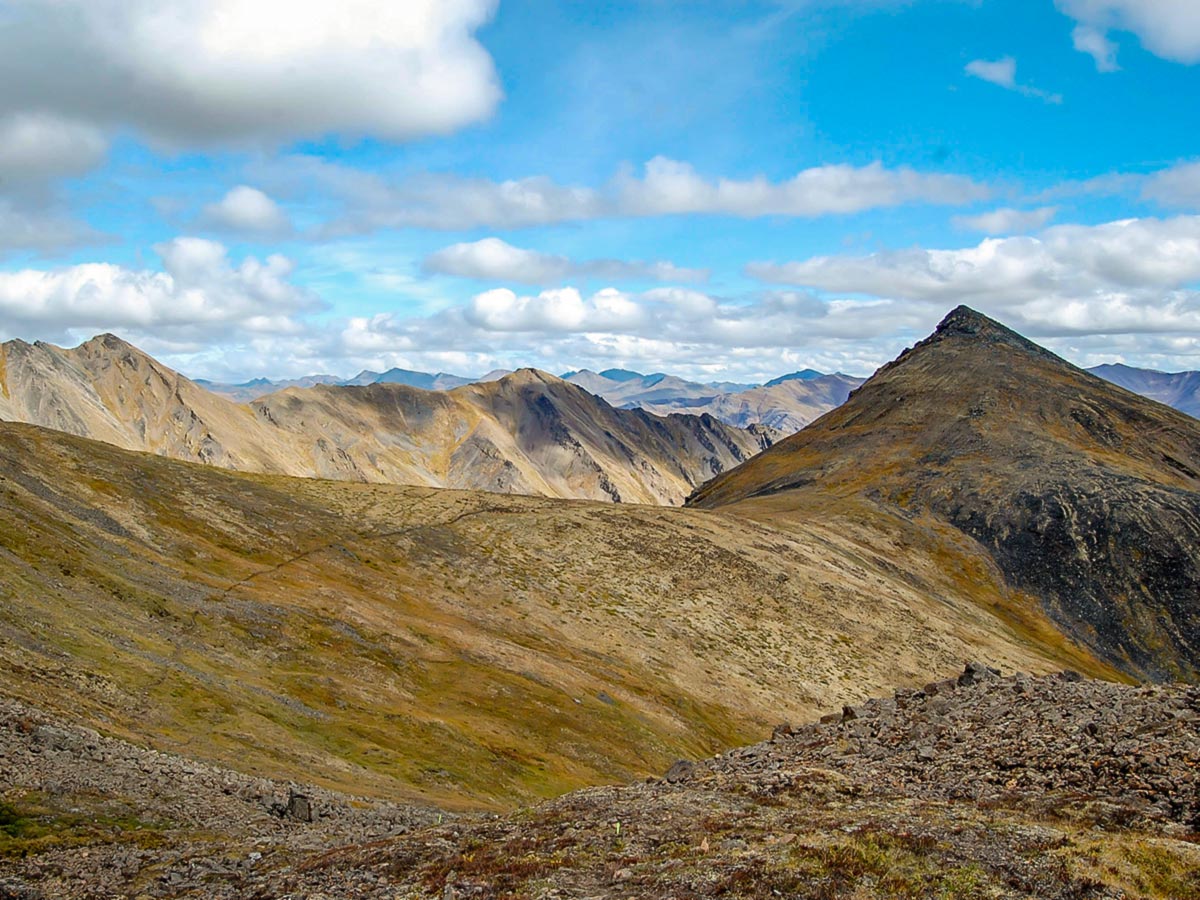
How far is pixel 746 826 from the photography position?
20266 millimetres

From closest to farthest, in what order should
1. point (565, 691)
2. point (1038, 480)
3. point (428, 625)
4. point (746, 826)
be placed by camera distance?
point (746, 826)
point (565, 691)
point (428, 625)
point (1038, 480)

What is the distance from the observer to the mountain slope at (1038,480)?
106 metres

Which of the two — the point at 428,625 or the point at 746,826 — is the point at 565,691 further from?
the point at 746,826

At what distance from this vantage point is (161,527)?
2210 inches

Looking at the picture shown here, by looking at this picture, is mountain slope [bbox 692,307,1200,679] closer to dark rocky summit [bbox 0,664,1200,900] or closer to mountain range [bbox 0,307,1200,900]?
mountain range [bbox 0,307,1200,900]

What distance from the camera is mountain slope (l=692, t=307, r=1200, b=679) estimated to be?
10594cm

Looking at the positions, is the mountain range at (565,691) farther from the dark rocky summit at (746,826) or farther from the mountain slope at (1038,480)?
the mountain slope at (1038,480)

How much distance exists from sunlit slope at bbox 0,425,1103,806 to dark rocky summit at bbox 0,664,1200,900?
5.13 meters

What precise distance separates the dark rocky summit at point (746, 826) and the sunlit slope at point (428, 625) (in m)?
5.13

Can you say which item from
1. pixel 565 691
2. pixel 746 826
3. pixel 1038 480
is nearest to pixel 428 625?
pixel 565 691

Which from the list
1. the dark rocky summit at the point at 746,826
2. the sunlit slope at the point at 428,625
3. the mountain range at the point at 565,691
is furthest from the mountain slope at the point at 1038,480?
the dark rocky summit at the point at 746,826

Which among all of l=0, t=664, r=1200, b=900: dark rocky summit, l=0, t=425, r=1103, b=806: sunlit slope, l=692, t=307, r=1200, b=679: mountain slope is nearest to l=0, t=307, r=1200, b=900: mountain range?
l=0, t=664, r=1200, b=900: dark rocky summit

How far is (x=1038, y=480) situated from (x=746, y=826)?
124 m

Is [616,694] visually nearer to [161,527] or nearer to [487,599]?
[487,599]
